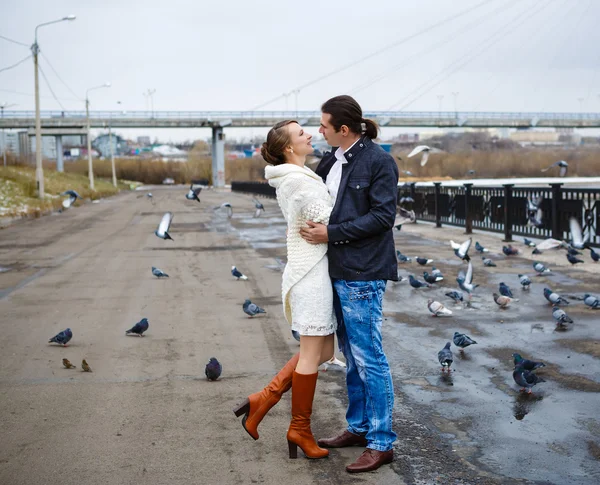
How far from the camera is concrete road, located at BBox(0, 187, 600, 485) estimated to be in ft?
15.6

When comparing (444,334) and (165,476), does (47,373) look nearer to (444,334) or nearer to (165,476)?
(165,476)

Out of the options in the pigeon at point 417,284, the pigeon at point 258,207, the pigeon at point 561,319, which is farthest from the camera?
the pigeon at point 258,207

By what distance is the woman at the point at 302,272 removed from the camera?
4758mm

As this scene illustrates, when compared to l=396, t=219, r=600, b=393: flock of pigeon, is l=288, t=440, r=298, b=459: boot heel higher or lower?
Answer: higher

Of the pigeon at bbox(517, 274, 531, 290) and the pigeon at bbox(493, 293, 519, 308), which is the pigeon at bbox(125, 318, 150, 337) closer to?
the pigeon at bbox(493, 293, 519, 308)

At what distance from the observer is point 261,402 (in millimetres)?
4945

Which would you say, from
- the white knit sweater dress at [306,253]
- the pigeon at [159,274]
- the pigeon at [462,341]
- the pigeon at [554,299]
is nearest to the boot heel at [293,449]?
the white knit sweater dress at [306,253]

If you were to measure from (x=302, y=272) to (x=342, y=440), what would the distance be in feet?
3.71

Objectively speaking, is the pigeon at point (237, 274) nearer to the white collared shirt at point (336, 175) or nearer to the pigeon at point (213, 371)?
the pigeon at point (213, 371)

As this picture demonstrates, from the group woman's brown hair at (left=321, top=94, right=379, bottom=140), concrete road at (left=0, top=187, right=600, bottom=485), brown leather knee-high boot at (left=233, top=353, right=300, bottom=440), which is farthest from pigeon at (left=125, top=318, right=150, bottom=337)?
woman's brown hair at (left=321, top=94, right=379, bottom=140)

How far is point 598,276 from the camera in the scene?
42.2 ft

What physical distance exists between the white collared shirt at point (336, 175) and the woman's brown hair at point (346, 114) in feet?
0.52

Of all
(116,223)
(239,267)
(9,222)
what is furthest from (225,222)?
(239,267)

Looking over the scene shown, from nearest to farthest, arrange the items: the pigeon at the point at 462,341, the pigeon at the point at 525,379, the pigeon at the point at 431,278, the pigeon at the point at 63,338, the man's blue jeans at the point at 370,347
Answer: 1. the man's blue jeans at the point at 370,347
2. the pigeon at the point at 525,379
3. the pigeon at the point at 462,341
4. the pigeon at the point at 63,338
5. the pigeon at the point at 431,278
